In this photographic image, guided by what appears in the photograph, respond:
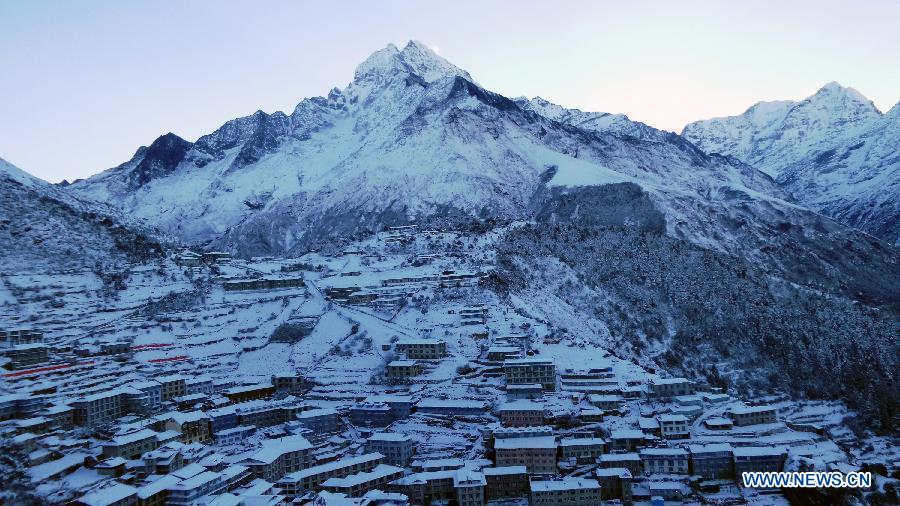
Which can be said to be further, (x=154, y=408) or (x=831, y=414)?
(x=831, y=414)

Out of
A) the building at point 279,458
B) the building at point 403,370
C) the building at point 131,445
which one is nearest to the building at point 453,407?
the building at point 403,370

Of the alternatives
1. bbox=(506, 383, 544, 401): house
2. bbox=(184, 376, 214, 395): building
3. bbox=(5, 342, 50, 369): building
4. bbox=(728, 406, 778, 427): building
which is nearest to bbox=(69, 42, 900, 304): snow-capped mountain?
bbox=(5, 342, 50, 369): building

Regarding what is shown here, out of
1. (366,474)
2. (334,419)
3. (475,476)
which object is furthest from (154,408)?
(475,476)

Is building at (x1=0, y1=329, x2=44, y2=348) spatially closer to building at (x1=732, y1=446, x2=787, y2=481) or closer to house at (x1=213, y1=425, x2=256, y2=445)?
house at (x1=213, y1=425, x2=256, y2=445)

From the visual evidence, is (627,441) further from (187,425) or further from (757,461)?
(187,425)

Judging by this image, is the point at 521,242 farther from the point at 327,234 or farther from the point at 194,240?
the point at 194,240

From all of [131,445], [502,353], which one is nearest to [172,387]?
[131,445]
